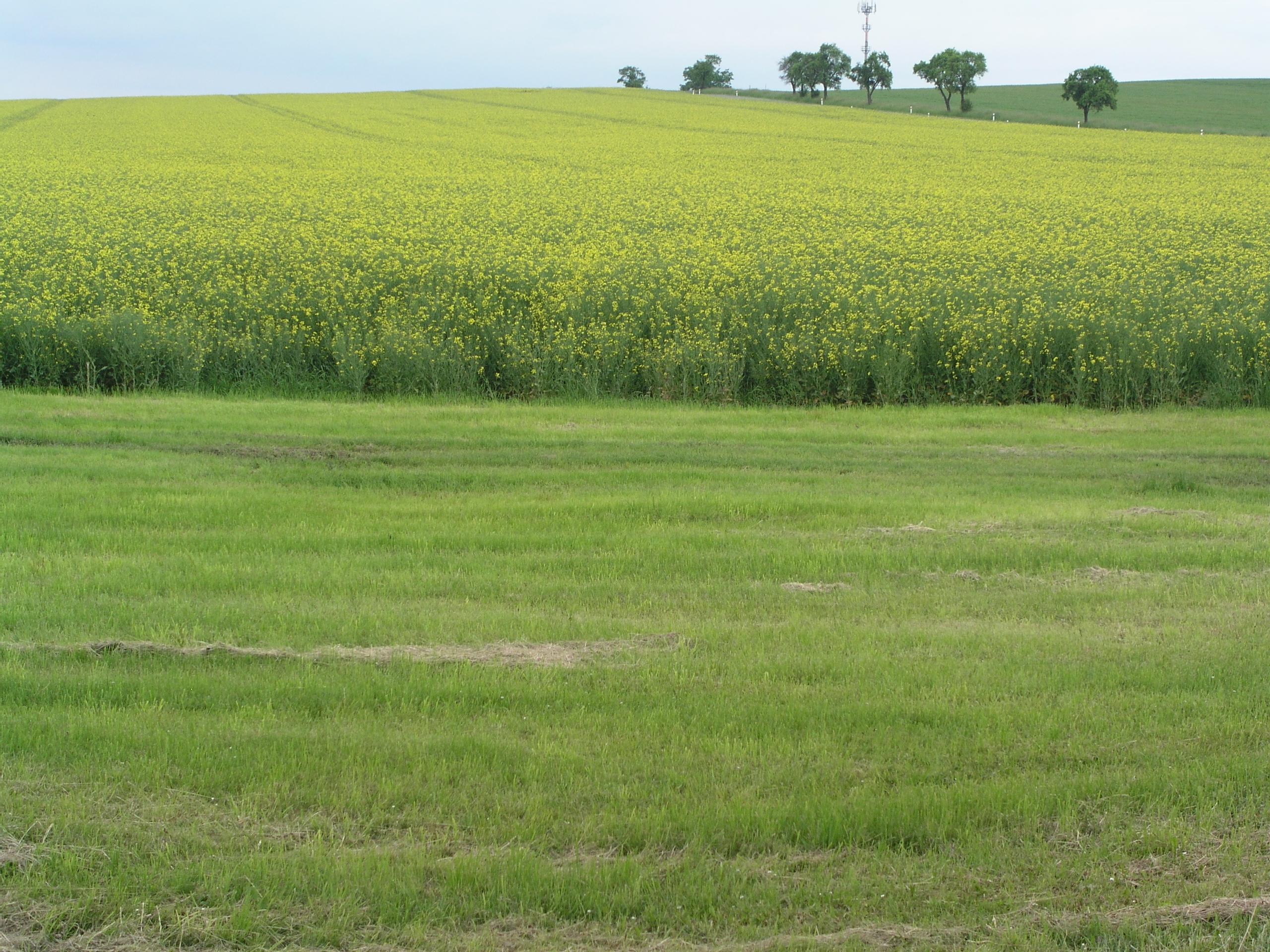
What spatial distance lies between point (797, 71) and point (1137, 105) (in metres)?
25.3

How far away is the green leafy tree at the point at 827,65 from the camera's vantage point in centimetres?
8700

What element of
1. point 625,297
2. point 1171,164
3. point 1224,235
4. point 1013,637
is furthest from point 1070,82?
point 1013,637

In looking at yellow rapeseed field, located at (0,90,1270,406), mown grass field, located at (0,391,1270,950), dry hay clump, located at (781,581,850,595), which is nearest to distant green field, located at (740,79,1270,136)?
yellow rapeseed field, located at (0,90,1270,406)

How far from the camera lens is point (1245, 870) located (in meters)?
3.72

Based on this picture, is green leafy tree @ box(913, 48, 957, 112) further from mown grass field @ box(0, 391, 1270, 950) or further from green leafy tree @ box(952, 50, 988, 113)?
mown grass field @ box(0, 391, 1270, 950)

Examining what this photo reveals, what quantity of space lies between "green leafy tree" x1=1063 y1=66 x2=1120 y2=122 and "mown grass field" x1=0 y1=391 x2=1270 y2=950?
2665 inches

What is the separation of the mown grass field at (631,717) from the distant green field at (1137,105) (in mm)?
67314

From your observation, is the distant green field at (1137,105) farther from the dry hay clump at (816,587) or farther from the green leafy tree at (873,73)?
the dry hay clump at (816,587)

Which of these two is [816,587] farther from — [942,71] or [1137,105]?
[1137,105]

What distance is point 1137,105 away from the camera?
82.9m

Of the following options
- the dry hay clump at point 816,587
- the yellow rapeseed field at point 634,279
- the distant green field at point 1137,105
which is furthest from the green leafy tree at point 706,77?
the dry hay clump at point 816,587

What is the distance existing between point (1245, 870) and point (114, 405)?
39.8 feet

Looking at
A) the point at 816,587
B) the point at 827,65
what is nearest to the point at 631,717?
the point at 816,587

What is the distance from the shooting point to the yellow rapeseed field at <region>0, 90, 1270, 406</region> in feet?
48.7
